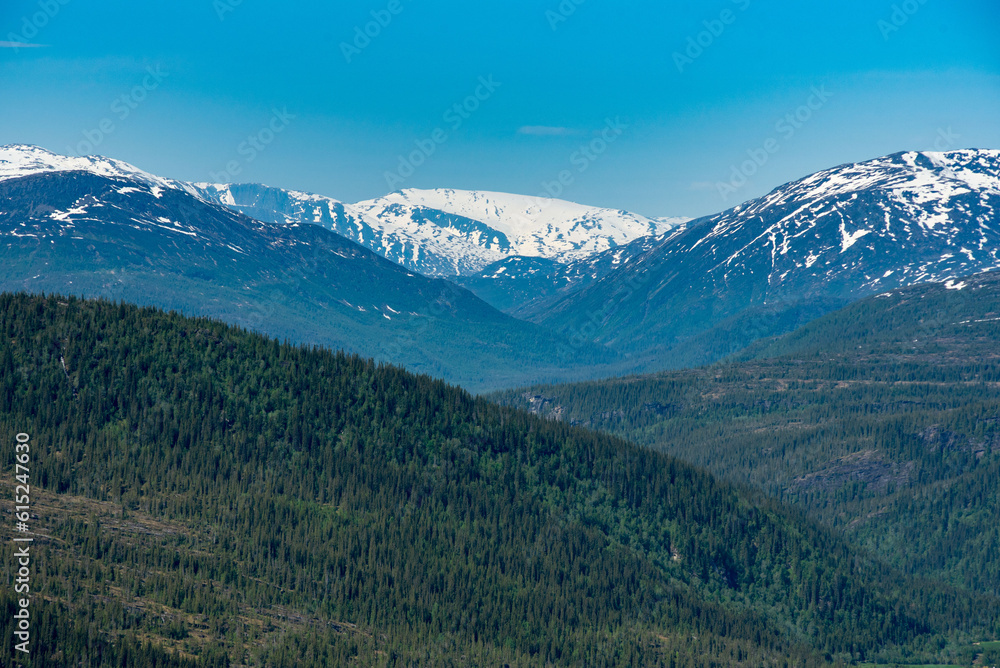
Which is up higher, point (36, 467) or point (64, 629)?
point (36, 467)

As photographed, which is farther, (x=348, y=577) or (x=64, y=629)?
(x=348, y=577)

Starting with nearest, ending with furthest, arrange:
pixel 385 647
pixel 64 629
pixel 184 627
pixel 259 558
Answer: pixel 64 629 → pixel 184 627 → pixel 385 647 → pixel 259 558

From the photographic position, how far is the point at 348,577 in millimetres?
196625

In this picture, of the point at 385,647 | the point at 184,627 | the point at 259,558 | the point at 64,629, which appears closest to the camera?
the point at 64,629

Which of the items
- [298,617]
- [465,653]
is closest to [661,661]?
[465,653]

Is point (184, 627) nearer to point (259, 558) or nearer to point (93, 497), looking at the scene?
point (259, 558)

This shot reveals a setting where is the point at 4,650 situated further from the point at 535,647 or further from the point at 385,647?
the point at 535,647

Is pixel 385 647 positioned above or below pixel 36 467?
below

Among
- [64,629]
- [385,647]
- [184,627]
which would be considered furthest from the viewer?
[385,647]

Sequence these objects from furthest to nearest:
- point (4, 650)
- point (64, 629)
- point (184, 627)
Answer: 1. point (184, 627)
2. point (64, 629)
3. point (4, 650)

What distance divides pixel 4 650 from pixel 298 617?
5713 centimetres

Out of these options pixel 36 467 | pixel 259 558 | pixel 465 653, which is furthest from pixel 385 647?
pixel 36 467

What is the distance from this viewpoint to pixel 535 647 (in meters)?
194

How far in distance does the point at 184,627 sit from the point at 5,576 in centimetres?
2670
